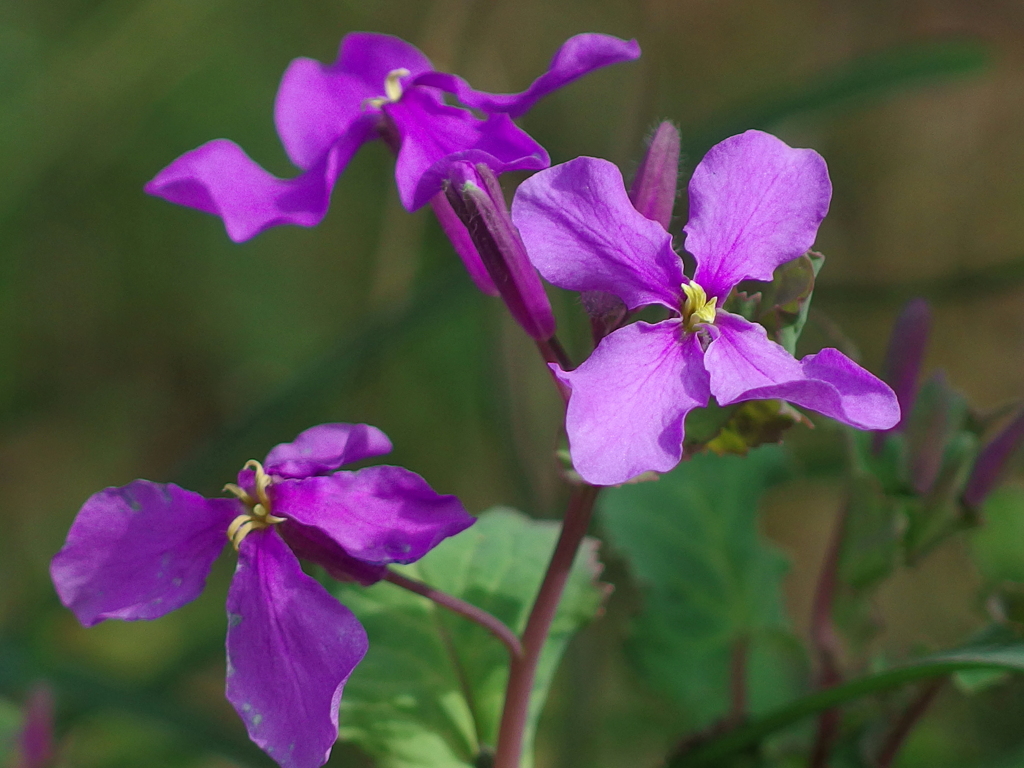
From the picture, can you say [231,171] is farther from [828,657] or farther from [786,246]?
[828,657]

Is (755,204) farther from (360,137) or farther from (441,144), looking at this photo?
(360,137)

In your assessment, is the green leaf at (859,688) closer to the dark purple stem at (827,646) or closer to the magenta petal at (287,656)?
the dark purple stem at (827,646)

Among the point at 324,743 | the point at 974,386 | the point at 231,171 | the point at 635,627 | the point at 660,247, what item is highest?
the point at 231,171

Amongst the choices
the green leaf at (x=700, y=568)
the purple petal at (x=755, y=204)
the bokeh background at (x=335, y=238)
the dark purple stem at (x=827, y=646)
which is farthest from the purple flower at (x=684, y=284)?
the bokeh background at (x=335, y=238)

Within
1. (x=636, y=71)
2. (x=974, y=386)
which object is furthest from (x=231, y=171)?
(x=974, y=386)

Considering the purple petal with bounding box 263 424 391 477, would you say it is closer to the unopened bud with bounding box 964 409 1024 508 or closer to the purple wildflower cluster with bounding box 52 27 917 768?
the purple wildflower cluster with bounding box 52 27 917 768

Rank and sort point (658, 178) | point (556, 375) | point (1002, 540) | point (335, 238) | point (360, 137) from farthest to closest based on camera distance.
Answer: point (335, 238) → point (1002, 540) → point (360, 137) → point (658, 178) → point (556, 375)

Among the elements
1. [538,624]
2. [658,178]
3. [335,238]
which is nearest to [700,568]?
[538,624]

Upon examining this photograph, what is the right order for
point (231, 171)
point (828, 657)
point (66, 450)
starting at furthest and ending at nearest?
point (66, 450)
point (828, 657)
point (231, 171)
